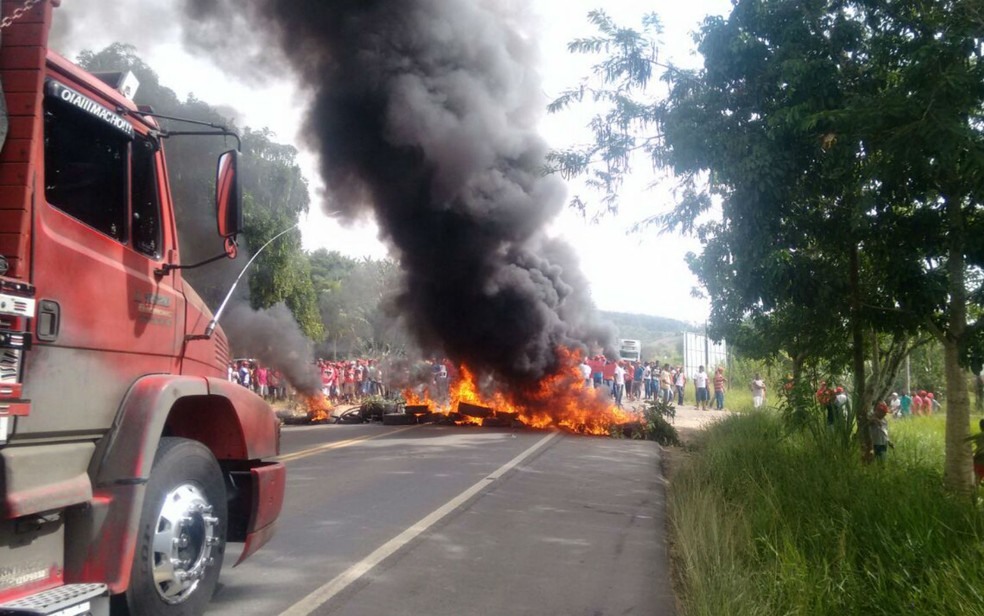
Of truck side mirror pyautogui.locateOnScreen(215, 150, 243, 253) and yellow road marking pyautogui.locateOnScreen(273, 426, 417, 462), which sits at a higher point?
truck side mirror pyautogui.locateOnScreen(215, 150, 243, 253)

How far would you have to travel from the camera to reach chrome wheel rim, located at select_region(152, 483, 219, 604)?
3.41 meters

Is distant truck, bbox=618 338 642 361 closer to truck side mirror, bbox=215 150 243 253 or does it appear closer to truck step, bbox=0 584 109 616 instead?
truck side mirror, bbox=215 150 243 253

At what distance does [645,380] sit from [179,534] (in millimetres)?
25276

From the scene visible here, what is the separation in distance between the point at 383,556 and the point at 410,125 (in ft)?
51.1

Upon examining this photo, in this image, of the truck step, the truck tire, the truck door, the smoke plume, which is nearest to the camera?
the truck step

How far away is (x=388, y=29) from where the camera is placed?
1967 centimetres

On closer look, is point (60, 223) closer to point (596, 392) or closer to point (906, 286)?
point (906, 286)

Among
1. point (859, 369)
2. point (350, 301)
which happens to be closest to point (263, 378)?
point (859, 369)

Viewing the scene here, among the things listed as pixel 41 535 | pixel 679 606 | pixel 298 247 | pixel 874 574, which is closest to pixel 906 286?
pixel 874 574

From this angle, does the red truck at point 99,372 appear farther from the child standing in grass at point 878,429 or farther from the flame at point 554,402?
the flame at point 554,402

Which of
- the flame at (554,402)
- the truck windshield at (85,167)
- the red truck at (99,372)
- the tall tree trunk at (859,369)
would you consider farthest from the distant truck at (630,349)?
the truck windshield at (85,167)

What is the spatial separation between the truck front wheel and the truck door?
0.41 m

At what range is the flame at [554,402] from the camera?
639 inches

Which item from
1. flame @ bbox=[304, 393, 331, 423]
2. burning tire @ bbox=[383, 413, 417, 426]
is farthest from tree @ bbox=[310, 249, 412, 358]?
burning tire @ bbox=[383, 413, 417, 426]
